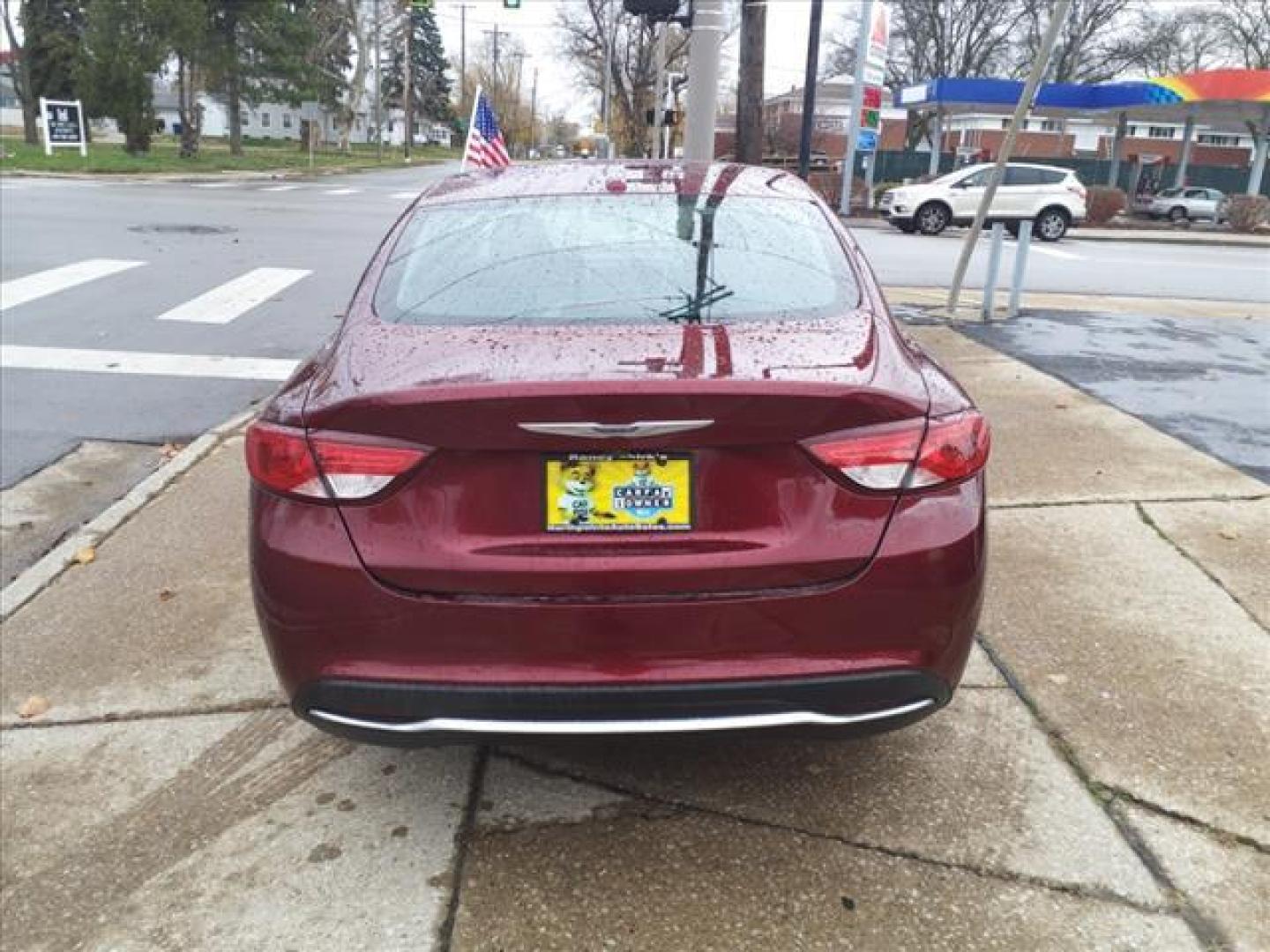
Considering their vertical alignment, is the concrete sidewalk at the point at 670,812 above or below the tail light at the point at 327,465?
below

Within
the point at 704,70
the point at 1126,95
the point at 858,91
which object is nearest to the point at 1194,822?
the point at 704,70

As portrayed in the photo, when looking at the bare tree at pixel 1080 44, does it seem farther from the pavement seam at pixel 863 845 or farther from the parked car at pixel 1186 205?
the pavement seam at pixel 863 845

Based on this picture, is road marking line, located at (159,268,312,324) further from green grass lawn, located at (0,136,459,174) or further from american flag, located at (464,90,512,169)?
green grass lawn, located at (0,136,459,174)

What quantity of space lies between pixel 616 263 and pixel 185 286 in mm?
9779

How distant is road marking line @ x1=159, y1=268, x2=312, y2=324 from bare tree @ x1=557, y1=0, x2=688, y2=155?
3479 cm

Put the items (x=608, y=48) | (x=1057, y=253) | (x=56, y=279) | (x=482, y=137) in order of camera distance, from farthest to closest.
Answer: (x=608, y=48) < (x=1057, y=253) < (x=482, y=137) < (x=56, y=279)

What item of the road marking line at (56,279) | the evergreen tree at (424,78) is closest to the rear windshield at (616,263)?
the road marking line at (56,279)

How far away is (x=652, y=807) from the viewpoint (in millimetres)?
2898

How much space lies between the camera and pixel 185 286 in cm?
1154

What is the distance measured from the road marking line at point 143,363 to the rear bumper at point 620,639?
587 cm

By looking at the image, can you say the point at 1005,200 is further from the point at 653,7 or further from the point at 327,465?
the point at 327,465

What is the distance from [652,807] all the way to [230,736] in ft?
4.56

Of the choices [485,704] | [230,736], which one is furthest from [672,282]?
[230,736]

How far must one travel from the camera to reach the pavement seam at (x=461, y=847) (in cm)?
245
